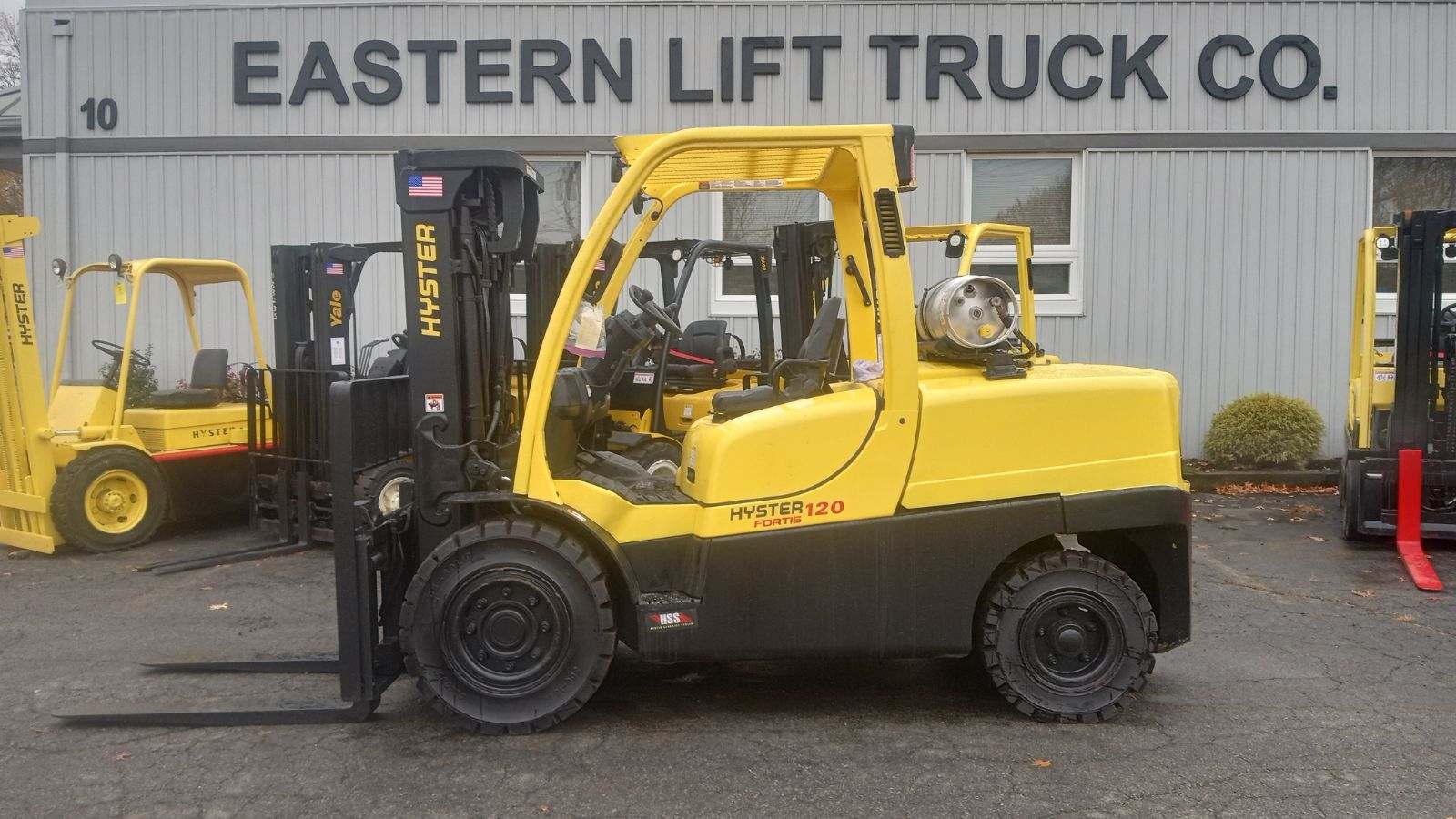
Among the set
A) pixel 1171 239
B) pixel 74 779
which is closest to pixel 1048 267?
pixel 1171 239

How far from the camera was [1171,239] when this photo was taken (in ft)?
40.0

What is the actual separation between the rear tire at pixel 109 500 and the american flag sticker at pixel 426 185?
526 centimetres

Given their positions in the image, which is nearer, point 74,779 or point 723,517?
point 74,779

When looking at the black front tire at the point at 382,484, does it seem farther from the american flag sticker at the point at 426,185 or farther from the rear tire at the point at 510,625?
the american flag sticker at the point at 426,185

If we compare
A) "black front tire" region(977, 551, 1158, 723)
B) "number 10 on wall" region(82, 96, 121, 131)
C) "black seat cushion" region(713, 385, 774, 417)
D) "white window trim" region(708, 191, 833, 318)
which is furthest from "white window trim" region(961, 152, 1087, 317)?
"number 10 on wall" region(82, 96, 121, 131)

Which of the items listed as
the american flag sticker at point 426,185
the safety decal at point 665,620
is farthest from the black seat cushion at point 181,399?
the safety decal at point 665,620

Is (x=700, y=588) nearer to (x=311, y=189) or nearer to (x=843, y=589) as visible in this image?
(x=843, y=589)

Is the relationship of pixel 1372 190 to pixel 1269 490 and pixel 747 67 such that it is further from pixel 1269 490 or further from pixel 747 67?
pixel 747 67

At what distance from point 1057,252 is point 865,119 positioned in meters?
2.60

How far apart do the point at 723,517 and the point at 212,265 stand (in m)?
6.71

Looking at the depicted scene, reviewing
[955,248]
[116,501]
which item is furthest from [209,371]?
[955,248]

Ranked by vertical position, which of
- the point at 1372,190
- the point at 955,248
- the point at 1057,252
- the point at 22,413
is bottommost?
the point at 22,413

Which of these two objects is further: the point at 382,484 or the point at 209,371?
the point at 209,371

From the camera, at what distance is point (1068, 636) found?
4.55 m
